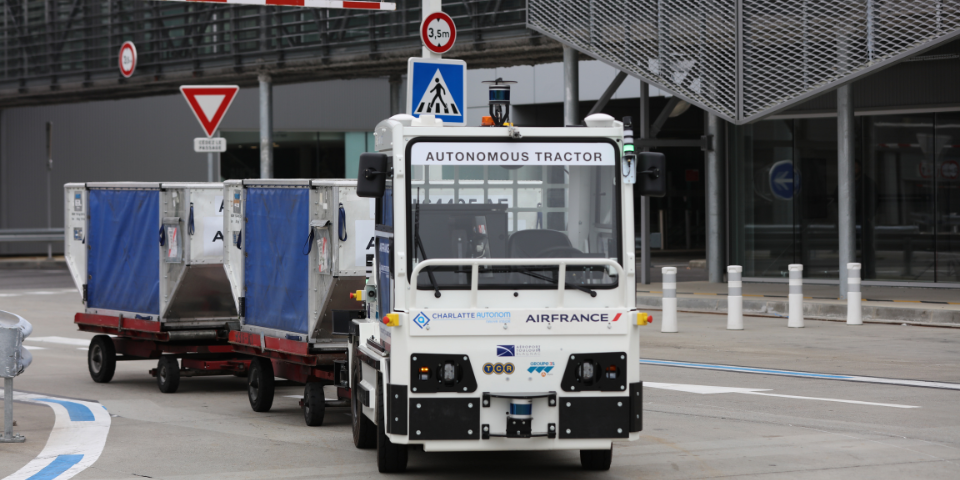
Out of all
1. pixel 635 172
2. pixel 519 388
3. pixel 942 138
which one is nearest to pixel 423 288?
pixel 519 388

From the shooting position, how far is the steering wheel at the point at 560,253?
7.55m

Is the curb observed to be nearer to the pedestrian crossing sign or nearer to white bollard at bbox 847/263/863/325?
white bollard at bbox 847/263/863/325

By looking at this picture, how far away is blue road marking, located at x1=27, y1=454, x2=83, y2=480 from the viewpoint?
8.07m

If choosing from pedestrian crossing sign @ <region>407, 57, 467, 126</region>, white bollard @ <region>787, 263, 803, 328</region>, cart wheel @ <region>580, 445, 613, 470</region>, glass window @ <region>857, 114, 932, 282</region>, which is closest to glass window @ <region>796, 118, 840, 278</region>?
glass window @ <region>857, 114, 932, 282</region>

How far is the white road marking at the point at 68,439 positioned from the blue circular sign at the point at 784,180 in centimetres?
1678

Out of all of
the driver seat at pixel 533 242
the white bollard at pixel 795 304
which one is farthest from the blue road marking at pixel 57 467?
the white bollard at pixel 795 304

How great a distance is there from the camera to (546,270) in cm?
748

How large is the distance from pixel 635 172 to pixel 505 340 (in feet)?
4.44

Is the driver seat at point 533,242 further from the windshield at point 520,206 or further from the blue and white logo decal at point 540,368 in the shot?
the blue and white logo decal at point 540,368

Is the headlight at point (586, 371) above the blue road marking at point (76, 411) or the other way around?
above

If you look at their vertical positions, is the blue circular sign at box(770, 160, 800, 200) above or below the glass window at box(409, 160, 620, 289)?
above

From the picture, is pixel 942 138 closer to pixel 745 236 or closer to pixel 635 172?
pixel 745 236

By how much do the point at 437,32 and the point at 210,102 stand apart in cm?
498

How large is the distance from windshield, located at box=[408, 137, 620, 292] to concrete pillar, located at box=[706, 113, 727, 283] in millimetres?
16981
